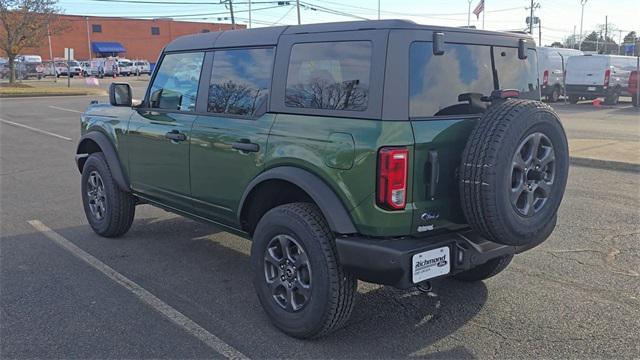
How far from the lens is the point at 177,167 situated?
4738 millimetres

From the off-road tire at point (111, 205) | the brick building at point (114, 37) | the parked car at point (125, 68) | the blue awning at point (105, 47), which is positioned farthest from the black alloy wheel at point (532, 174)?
the blue awning at point (105, 47)

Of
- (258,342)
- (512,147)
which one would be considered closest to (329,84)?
(512,147)

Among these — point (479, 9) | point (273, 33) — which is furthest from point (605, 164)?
point (479, 9)

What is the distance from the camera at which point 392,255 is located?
10.3ft

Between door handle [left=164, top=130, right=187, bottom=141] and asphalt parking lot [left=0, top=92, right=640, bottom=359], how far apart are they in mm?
1122

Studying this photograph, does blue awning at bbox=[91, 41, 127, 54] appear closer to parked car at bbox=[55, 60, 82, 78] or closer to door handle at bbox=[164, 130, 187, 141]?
parked car at bbox=[55, 60, 82, 78]

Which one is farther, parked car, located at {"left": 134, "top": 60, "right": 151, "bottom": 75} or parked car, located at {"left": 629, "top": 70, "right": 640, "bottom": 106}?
parked car, located at {"left": 134, "top": 60, "right": 151, "bottom": 75}

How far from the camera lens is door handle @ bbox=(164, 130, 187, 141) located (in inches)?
180

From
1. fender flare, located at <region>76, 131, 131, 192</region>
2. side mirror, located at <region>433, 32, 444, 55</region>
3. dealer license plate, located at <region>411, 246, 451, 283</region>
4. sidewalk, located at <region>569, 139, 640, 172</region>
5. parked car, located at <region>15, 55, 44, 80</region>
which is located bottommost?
sidewalk, located at <region>569, 139, 640, 172</region>

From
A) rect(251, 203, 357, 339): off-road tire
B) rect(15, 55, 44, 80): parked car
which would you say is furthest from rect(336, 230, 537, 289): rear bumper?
rect(15, 55, 44, 80): parked car

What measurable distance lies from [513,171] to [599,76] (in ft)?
75.6

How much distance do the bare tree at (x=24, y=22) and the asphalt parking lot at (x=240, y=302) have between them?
34.2 m

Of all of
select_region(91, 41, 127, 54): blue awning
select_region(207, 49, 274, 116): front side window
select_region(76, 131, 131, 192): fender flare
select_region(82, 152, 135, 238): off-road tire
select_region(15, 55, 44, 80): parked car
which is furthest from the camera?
select_region(91, 41, 127, 54): blue awning

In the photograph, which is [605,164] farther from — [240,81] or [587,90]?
[587,90]
